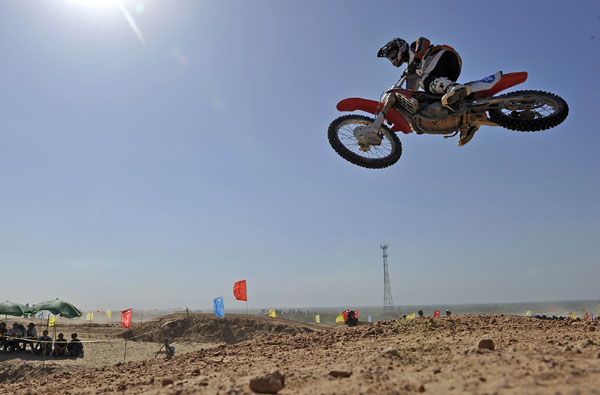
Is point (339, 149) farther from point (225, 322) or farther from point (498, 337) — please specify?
point (225, 322)

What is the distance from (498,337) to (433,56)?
20.8 feet

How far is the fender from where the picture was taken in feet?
32.5

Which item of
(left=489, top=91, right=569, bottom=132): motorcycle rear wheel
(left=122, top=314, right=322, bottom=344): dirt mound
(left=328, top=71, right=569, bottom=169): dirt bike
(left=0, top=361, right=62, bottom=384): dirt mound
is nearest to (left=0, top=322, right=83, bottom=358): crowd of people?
(left=0, top=361, right=62, bottom=384): dirt mound

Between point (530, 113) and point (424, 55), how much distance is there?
2764 millimetres

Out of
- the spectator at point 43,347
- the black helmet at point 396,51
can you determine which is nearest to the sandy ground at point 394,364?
the black helmet at point 396,51

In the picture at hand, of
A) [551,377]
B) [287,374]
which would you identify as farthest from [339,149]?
[551,377]

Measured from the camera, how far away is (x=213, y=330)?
28.5 meters

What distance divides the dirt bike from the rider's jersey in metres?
0.53

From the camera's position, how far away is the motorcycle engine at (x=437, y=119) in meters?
9.02

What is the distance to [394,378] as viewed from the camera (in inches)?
183

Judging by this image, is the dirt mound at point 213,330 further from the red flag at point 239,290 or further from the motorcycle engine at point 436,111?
the motorcycle engine at point 436,111

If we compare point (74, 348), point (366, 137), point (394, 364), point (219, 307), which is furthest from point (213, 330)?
point (394, 364)

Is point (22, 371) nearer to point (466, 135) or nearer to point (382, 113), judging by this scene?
point (382, 113)

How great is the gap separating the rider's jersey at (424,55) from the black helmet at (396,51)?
0.57 ft
